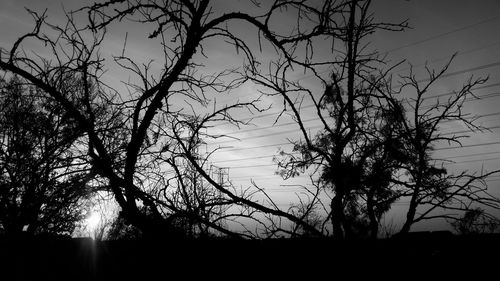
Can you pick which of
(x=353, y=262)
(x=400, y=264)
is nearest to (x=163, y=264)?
(x=353, y=262)

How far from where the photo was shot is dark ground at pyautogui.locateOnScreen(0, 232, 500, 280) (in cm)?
201

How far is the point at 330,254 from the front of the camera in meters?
2.18

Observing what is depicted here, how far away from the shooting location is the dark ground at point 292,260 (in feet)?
6.59

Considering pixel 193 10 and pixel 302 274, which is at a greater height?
pixel 193 10

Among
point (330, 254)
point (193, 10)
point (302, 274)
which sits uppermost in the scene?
point (193, 10)

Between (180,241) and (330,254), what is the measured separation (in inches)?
50.7

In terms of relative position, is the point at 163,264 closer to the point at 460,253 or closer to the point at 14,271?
the point at 14,271

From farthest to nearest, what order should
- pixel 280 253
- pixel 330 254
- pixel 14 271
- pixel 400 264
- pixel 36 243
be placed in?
pixel 36 243 → pixel 14 271 → pixel 280 253 → pixel 330 254 → pixel 400 264

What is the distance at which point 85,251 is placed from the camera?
3449 millimetres

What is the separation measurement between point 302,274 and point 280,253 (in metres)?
0.26

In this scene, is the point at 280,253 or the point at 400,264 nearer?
the point at 400,264

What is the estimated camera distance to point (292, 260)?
224 cm

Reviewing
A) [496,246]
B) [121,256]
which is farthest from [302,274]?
[121,256]

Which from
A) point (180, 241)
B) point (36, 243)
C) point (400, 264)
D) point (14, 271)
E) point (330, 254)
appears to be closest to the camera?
point (400, 264)
